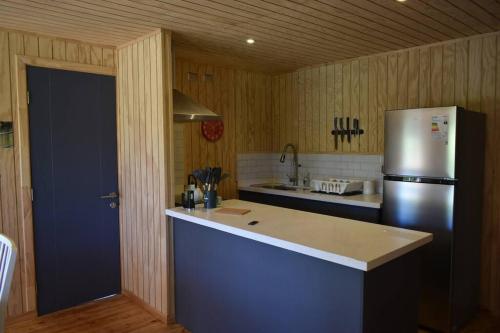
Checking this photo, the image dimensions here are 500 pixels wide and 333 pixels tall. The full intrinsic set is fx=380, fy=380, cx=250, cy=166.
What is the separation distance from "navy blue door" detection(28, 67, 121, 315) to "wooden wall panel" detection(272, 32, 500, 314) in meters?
2.49

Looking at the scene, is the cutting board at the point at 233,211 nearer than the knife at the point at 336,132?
Yes

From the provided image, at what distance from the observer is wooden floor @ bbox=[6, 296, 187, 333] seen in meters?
3.05

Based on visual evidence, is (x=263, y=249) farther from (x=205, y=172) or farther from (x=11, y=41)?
(x=11, y=41)

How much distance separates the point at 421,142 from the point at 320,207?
124cm

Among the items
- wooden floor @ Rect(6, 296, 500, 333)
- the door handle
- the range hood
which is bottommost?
wooden floor @ Rect(6, 296, 500, 333)

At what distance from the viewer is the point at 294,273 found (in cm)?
216

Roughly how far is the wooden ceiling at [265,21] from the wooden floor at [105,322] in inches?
94.0

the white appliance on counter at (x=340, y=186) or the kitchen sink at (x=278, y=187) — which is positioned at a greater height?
the white appliance on counter at (x=340, y=186)

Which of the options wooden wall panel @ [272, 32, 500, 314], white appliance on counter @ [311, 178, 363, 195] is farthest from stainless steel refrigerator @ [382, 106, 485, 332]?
white appliance on counter @ [311, 178, 363, 195]

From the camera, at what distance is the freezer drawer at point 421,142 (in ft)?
9.37

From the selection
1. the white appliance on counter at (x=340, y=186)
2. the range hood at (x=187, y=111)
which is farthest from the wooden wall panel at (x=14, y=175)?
the white appliance on counter at (x=340, y=186)

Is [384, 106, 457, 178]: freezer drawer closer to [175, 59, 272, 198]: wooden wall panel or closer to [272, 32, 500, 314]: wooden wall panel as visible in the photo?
[272, 32, 500, 314]: wooden wall panel

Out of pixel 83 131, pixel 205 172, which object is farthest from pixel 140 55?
pixel 205 172

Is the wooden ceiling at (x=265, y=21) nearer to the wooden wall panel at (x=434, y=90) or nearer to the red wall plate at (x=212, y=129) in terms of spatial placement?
the wooden wall panel at (x=434, y=90)
